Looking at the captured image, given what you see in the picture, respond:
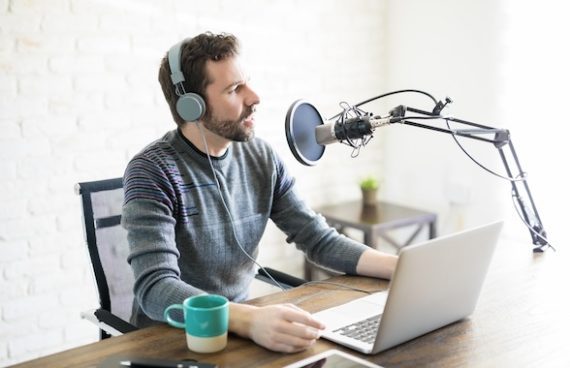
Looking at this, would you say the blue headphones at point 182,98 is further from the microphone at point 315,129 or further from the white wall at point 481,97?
the white wall at point 481,97

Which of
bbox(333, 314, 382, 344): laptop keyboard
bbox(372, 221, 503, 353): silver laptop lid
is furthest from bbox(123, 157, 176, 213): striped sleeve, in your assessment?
bbox(372, 221, 503, 353): silver laptop lid

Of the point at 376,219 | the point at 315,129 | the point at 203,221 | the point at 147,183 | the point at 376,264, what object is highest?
the point at 315,129

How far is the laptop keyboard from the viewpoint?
4.12ft

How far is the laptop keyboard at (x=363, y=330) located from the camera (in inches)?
49.4

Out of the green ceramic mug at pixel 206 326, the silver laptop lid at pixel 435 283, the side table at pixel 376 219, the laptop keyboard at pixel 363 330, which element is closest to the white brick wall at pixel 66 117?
the side table at pixel 376 219

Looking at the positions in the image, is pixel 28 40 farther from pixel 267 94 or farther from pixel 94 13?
pixel 267 94

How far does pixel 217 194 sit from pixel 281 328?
22.5 inches

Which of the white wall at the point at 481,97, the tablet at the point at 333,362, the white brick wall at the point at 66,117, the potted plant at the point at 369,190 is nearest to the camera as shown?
the tablet at the point at 333,362

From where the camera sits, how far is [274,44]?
110 inches

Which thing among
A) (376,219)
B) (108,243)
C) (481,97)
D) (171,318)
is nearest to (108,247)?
(108,243)

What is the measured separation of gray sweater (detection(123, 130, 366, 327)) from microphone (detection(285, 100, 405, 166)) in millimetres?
327

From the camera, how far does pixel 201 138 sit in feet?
5.58

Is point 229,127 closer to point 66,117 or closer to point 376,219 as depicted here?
point 66,117

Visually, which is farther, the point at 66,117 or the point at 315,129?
the point at 66,117
